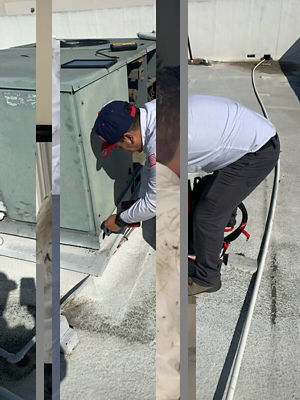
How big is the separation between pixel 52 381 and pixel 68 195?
2005 mm

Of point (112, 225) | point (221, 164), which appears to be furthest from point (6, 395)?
point (221, 164)

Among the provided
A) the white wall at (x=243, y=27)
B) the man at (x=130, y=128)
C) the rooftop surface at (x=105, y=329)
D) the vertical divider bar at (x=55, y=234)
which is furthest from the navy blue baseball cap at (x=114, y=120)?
the white wall at (x=243, y=27)

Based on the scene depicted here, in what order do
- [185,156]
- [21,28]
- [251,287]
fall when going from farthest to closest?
1. [21,28]
2. [251,287]
3. [185,156]

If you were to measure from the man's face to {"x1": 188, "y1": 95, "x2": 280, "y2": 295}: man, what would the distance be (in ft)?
1.13

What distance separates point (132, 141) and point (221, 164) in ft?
2.43

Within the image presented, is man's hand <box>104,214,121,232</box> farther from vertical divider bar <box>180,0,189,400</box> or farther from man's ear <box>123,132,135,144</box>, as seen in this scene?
vertical divider bar <box>180,0,189,400</box>

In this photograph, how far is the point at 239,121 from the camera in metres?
2.44

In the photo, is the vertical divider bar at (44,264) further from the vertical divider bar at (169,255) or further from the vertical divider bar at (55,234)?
the vertical divider bar at (169,255)

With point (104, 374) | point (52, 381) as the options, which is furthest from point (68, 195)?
point (52, 381)

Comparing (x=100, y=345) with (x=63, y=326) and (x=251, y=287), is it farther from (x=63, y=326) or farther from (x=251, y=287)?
(x=251, y=287)

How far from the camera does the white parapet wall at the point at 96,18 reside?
1364cm

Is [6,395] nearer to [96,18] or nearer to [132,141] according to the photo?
[132,141]

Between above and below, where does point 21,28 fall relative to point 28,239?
above

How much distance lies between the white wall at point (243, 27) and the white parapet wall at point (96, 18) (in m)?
1.87
